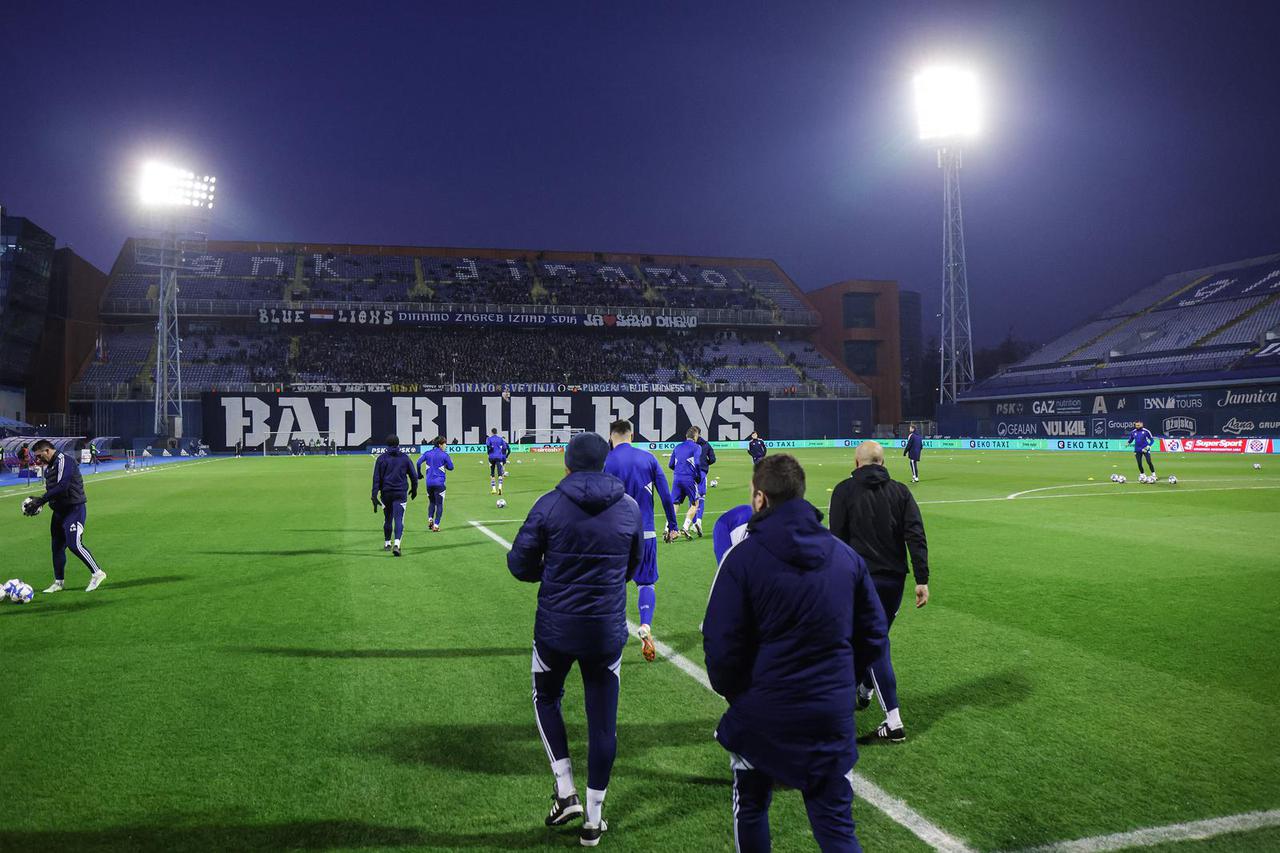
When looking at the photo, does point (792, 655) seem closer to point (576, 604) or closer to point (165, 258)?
point (576, 604)

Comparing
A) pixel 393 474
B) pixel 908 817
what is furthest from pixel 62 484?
pixel 908 817

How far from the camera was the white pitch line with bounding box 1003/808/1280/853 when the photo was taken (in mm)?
4125

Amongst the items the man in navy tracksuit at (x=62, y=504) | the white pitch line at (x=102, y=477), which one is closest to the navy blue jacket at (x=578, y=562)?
the man in navy tracksuit at (x=62, y=504)

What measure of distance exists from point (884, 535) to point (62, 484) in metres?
9.99

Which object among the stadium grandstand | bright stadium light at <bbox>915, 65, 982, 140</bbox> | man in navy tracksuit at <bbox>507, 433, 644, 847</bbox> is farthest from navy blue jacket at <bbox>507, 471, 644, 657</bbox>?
the stadium grandstand

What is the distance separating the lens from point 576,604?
448 centimetres

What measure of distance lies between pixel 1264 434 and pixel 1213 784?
57.3m

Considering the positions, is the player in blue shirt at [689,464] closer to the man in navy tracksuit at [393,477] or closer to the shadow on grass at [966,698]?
the man in navy tracksuit at [393,477]

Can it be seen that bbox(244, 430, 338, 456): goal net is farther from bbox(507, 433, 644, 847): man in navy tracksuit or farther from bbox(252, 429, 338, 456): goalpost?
bbox(507, 433, 644, 847): man in navy tracksuit

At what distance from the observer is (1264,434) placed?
1978 inches

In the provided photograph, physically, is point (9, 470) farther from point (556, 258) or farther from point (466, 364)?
point (556, 258)

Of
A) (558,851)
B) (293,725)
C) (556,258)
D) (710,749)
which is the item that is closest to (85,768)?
(293,725)

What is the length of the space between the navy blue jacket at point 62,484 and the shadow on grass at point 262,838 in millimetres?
7110

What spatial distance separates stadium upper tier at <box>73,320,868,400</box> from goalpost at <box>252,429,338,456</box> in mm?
5167
